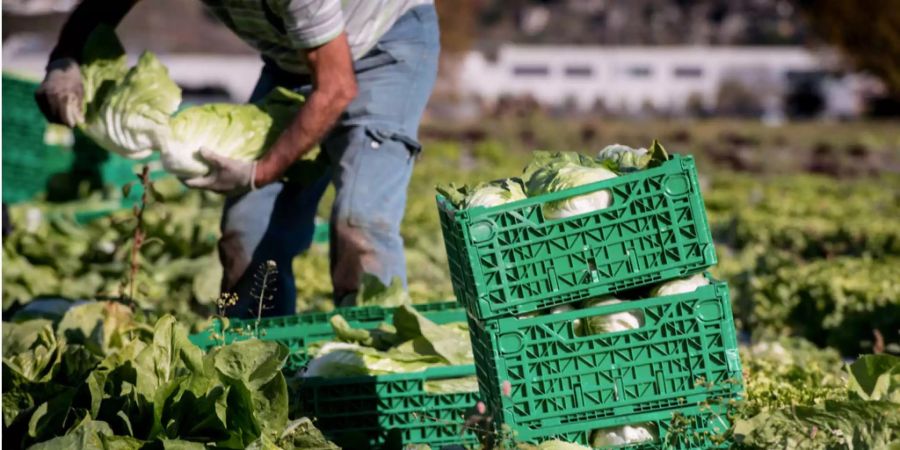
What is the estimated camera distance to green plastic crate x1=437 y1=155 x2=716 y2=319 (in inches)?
134

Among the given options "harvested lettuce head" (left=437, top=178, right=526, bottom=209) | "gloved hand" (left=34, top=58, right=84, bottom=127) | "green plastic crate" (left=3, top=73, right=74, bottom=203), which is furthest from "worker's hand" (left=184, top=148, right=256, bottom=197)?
"green plastic crate" (left=3, top=73, right=74, bottom=203)

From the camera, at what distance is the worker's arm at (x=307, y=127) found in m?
4.64

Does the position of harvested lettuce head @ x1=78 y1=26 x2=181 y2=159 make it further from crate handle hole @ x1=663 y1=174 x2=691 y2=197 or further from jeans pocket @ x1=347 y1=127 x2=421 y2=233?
crate handle hole @ x1=663 y1=174 x2=691 y2=197

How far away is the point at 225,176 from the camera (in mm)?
4820

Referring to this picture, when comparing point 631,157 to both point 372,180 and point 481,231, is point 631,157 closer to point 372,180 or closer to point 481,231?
point 481,231

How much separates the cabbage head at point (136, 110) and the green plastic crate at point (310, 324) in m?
0.84

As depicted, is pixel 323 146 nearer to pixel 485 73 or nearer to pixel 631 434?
pixel 631 434

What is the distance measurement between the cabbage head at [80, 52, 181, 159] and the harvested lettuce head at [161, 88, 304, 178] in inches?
2.6

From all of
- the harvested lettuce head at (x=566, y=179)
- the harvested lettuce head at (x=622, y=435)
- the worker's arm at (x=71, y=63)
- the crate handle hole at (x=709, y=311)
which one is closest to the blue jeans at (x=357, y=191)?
the worker's arm at (x=71, y=63)

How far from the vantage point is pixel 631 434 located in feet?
11.5

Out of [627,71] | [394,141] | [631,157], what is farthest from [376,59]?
[627,71]

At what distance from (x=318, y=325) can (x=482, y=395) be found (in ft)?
3.53

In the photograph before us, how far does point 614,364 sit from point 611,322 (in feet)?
0.35

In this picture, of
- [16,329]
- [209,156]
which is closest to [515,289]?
[209,156]
